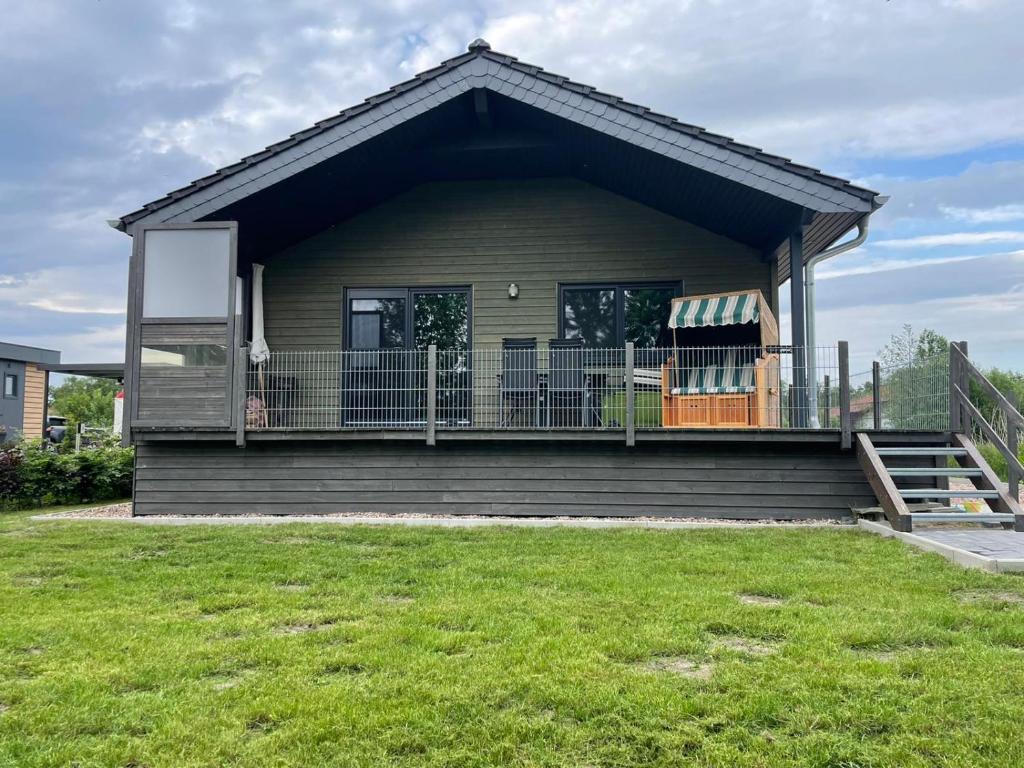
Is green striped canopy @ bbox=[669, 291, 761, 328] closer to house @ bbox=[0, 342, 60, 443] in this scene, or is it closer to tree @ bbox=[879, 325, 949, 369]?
tree @ bbox=[879, 325, 949, 369]

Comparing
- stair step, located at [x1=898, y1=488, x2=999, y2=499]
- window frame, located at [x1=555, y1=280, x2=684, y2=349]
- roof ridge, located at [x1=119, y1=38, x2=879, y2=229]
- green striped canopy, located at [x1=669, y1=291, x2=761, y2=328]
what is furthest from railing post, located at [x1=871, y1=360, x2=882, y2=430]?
window frame, located at [x1=555, y1=280, x2=684, y2=349]

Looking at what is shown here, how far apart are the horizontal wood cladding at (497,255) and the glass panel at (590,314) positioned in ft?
0.64

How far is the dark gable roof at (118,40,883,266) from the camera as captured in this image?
793cm

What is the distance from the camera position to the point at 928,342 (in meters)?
22.9

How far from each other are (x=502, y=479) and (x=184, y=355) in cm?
385

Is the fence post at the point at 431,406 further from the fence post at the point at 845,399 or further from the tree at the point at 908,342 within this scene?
the tree at the point at 908,342

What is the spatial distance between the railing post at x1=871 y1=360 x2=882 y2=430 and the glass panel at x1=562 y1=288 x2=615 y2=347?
11.3 feet

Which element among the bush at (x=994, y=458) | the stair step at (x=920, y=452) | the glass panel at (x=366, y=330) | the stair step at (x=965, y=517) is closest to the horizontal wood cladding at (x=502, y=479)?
the stair step at (x=920, y=452)

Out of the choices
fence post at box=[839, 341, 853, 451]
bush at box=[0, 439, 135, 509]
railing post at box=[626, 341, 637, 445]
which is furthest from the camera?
bush at box=[0, 439, 135, 509]

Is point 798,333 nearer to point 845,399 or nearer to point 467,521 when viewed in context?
point 845,399

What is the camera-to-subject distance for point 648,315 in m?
10.1

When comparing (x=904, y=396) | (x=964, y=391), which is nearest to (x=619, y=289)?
(x=904, y=396)

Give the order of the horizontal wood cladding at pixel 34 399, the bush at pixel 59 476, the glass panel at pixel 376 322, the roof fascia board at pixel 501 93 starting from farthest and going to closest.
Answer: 1. the horizontal wood cladding at pixel 34 399
2. the bush at pixel 59 476
3. the glass panel at pixel 376 322
4. the roof fascia board at pixel 501 93

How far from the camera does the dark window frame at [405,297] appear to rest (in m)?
10.3
